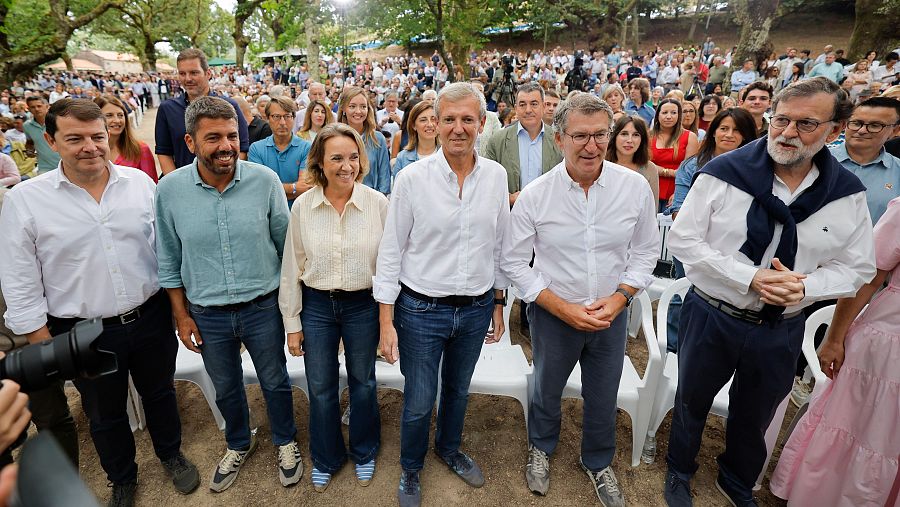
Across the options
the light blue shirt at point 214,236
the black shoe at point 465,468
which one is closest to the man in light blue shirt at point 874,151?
the black shoe at point 465,468

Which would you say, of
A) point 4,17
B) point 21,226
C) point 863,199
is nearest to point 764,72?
point 863,199

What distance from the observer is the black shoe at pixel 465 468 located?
2.63 m

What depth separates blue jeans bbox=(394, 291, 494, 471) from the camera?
87.7 inches

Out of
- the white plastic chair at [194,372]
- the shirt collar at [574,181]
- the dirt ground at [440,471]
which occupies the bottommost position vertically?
the dirt ground at [440,471]

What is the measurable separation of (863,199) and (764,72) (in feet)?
54.5

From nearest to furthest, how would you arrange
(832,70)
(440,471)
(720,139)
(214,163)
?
1. (214,163)
2. (440,471)
3. (720,139)
4. (832,70)

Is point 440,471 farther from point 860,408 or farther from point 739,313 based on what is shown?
point 860,408

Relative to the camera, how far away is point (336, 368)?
2463mm

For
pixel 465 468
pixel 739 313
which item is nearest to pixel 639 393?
pixel 739 313

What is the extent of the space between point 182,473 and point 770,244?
3.25 metres

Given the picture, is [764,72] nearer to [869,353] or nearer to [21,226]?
[869,353]

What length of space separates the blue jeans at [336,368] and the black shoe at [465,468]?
472 mm

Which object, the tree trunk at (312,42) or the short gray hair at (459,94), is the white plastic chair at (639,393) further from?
the tree trunk at (312,42)

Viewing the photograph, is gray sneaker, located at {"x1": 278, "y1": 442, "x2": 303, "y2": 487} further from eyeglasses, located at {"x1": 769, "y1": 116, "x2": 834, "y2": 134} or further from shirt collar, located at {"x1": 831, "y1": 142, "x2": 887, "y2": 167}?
shirt collar, located at {"x1": 831, "y1": 142, "x2": 887, "y2": 167}
